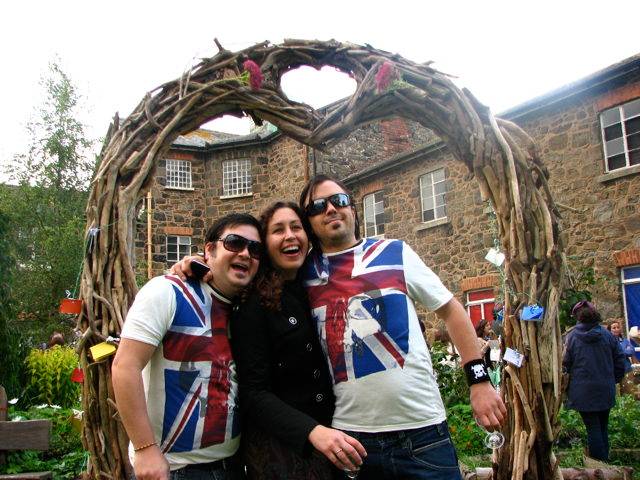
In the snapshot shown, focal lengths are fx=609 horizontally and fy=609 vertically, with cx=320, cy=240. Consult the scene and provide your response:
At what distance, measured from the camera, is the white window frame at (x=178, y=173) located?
Result: 20141 millimetres

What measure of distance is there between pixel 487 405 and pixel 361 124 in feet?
5.16

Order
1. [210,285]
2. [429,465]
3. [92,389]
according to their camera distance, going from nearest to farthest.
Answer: [429,465] < [210,285] < [92,389]

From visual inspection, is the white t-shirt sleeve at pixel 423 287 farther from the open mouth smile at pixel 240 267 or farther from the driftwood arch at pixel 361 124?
the driftwood arch at pixel 361 124

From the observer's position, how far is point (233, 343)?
7.48 ft

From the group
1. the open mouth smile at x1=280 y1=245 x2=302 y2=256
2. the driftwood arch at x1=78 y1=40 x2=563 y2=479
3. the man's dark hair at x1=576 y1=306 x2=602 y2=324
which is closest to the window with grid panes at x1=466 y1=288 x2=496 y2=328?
the man's dark hair at x1=576 y1=306 x2=602 y2=324

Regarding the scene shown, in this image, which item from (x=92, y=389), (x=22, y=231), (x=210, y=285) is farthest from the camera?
(x=22, y=231)

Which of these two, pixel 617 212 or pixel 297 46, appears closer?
pixel 297 46

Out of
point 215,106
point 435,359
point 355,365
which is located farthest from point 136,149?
point 435,359

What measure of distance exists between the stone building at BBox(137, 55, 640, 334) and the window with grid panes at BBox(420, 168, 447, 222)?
3cm

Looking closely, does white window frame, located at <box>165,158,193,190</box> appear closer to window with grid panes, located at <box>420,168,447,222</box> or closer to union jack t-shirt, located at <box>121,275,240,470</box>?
window with grid panes, located at <box>420,168,447,222</box>

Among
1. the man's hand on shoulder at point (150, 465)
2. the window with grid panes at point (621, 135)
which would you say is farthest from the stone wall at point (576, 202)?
the man's hand on shoulder at point (150, 465)

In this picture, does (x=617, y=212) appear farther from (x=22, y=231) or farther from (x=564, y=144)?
(x=22, y=231)

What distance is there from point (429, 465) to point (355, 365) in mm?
439

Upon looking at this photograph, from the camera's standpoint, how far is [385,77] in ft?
9.80
